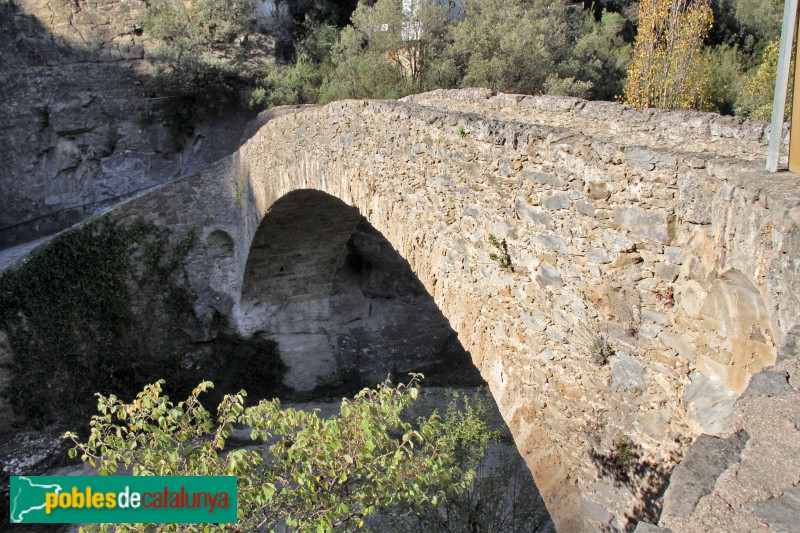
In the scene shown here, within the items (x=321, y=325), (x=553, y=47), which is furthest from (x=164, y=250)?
(x=553, y=47)

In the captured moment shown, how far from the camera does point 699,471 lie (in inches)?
78.3

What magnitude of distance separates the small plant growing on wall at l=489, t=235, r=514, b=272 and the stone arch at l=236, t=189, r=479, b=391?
7.69 meters

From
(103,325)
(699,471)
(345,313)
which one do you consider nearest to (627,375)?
(699,471)

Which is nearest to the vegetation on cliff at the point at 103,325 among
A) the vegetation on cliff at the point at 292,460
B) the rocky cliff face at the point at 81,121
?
the rocky cliff face at the point at 81,121

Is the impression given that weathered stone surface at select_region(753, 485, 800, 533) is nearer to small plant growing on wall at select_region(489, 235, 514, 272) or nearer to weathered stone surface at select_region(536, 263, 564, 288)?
weathered stone surface at select_region(536, 263, 564, 288)

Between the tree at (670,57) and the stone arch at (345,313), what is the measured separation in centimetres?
612

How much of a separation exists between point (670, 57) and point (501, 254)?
32.5 feet

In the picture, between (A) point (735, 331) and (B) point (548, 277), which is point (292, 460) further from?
(A) point (735, 331)

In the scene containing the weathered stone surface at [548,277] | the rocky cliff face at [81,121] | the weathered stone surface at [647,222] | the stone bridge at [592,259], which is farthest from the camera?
the rocky cliff face at [81,121]

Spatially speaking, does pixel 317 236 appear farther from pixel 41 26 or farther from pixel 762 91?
pixel 41 26

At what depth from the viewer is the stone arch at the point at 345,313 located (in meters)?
12.8

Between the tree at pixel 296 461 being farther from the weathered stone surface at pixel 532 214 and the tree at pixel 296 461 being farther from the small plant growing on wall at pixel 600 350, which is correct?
the weathered stone surface at pixel 532 214

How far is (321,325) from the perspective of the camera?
44.1 feet
